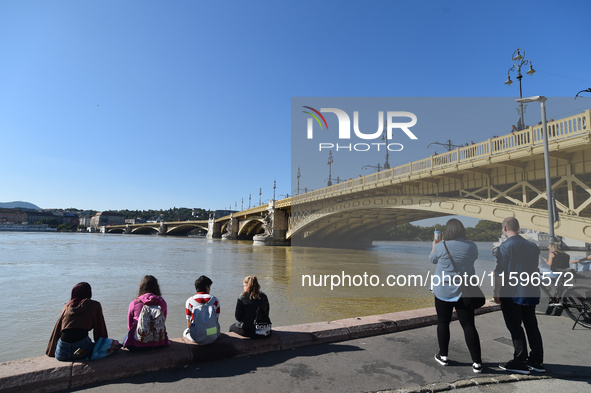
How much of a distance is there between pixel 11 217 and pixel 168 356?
195 m

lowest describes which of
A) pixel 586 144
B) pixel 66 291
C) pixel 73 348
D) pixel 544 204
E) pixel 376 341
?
pixel 66 291

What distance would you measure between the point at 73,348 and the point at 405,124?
63.3 feet

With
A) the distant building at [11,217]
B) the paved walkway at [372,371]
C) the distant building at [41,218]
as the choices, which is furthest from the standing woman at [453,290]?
the distant building at [11,217]

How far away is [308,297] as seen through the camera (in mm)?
10195

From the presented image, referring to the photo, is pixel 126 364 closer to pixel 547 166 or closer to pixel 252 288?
pixel 252 288

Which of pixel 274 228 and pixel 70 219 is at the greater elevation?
pixel 70 219

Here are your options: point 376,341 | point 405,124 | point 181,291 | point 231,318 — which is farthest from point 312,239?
point 376,341

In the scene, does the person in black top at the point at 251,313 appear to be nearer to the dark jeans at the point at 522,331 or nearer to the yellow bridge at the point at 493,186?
the dark jeans at the point at 522,331

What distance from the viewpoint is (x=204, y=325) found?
3.56 meters

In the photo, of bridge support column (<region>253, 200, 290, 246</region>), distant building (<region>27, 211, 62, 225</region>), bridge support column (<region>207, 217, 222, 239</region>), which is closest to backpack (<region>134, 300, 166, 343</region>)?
bridge support column (<region>253, 200, 290, 246</region>)

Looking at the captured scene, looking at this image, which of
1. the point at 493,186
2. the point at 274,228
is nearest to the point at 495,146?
the point at 493,186

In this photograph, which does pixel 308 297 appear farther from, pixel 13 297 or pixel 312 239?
pixel 312 239

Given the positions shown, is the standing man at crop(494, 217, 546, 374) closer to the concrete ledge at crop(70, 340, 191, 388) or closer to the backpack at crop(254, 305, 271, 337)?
the backpack at crop(254, 305, 271, 337)

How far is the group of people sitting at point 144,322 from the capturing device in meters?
3.14
